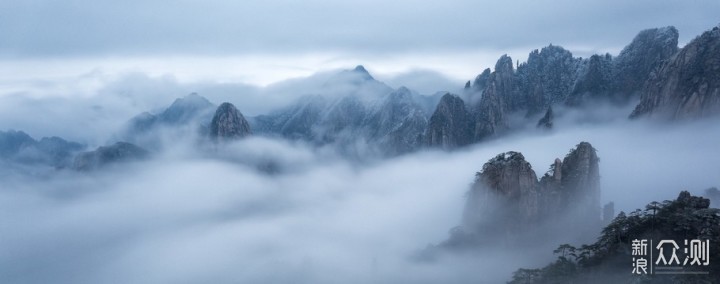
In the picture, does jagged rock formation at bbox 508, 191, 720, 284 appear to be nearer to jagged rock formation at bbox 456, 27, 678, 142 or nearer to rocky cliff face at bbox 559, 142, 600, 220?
rocky cliff face at bbox 559, 142, 600, 220

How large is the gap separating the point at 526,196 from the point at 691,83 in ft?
183

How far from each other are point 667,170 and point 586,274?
52.1 m

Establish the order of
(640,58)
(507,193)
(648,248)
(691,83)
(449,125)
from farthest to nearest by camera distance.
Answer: (449,125) → (640,58) → (691,83) → (507,193) → (648,248)

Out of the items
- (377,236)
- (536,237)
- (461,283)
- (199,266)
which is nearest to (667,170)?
(536,237)

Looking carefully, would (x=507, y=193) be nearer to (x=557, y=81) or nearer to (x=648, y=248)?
(x=648, y=248)

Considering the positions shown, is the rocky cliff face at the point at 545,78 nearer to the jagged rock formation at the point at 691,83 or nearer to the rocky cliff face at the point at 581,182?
the jagged rock formation at the point at 691,83

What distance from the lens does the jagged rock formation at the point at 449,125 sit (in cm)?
16162

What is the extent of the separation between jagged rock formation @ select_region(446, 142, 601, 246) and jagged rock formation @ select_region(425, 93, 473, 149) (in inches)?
3310

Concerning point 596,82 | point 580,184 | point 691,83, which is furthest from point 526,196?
point 596,82

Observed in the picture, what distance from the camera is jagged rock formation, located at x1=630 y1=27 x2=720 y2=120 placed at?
98.8 meters

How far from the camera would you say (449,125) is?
533 feet

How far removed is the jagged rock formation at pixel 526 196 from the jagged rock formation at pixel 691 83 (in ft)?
133

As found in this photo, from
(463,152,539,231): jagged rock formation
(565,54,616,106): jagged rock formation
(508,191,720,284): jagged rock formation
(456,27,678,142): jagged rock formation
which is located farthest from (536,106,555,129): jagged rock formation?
(508,191,720,284): jagged rock formation

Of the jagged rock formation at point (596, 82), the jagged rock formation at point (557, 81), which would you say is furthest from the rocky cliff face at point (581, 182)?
the jagged rock formation at point (596, 82)
